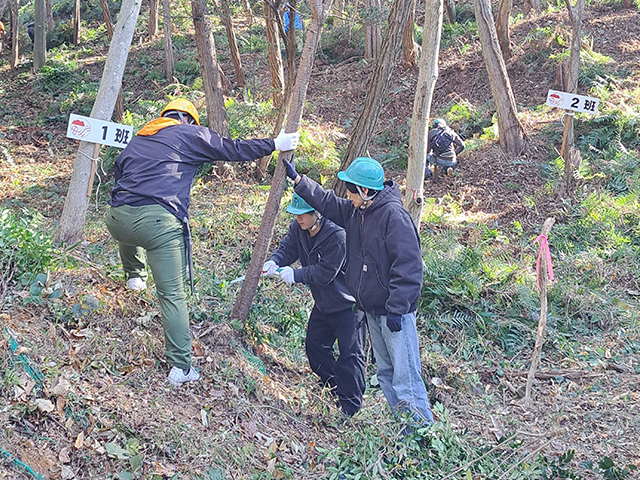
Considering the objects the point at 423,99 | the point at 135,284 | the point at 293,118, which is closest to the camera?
the point at 293,118

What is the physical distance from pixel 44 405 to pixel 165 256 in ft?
4.56

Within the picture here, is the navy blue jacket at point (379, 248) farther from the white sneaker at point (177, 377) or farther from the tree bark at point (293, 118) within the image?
the white sneaker at point (177, 377)

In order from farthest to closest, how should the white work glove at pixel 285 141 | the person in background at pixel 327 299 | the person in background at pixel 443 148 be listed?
the person in background at pixel 443 148
the person in background at pixel 327 299
the white work glove at pixel 285 141

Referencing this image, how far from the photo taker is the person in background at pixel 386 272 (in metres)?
4.64

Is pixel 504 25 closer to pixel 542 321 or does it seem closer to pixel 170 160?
pixel 542 321

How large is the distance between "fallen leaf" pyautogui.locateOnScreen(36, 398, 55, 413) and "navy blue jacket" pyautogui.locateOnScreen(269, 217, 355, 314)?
2.26 metres

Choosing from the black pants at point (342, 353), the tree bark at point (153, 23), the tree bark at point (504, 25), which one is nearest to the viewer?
the black pants at point (342, 353)

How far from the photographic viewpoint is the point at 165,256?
4738 millimetres

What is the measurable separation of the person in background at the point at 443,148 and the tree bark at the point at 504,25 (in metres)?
5.18

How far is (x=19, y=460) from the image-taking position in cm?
361

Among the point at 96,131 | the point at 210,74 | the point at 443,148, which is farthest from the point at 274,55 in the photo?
the point at 96,131

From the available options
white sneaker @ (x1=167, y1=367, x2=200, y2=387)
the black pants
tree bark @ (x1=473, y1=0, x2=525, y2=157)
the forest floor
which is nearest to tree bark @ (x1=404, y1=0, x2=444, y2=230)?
the forest floor

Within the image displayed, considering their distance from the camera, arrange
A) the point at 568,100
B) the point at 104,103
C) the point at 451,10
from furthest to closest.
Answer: the point at 451,10 < the point at 568,100 < the point at 104,103

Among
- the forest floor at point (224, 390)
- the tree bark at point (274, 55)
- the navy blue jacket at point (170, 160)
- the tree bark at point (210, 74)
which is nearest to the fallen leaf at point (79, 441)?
the forest floor at point (224, 390)
